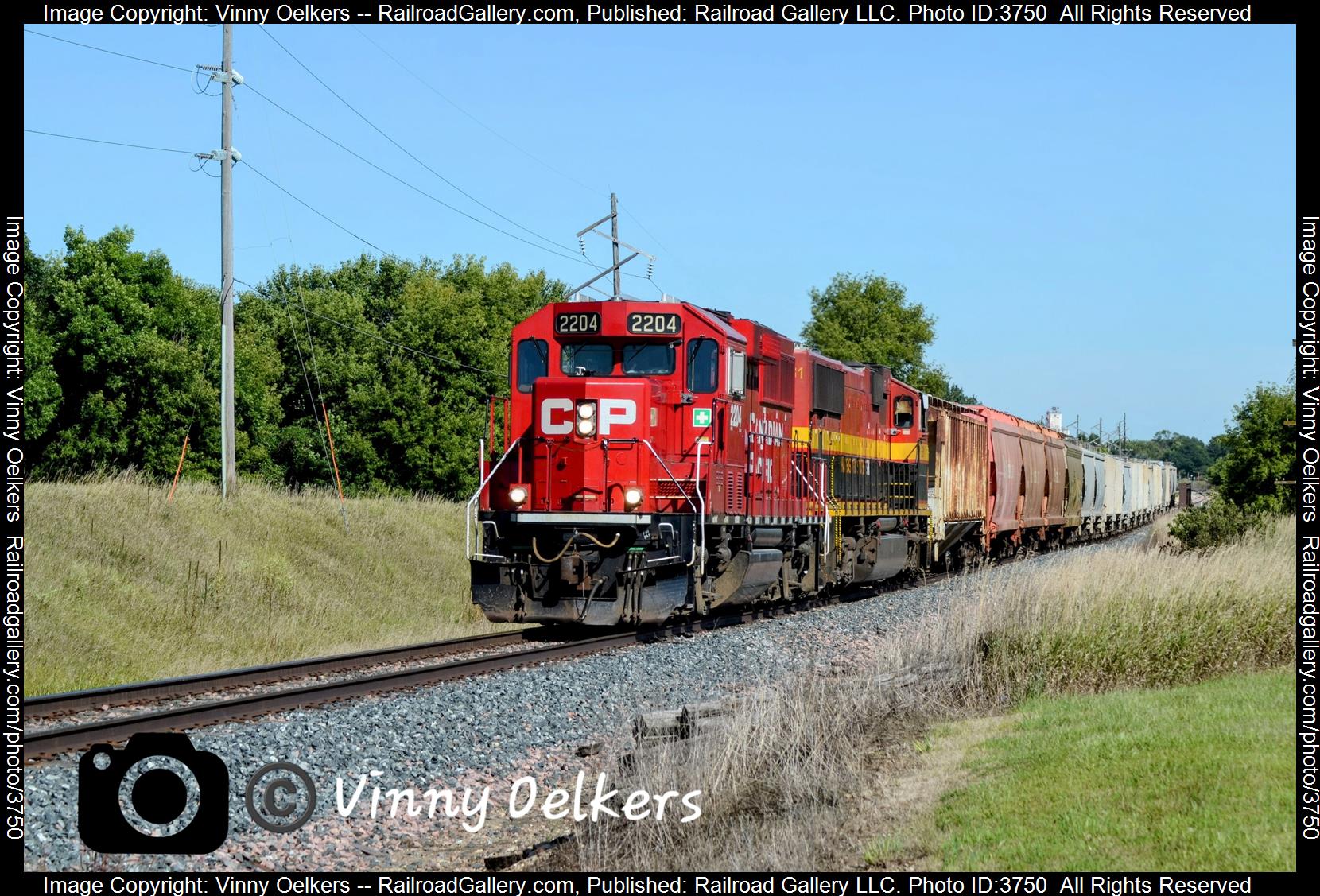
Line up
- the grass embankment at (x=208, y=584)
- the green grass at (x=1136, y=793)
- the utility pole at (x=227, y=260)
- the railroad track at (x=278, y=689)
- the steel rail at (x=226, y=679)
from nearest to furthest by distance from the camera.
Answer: the green grass at (x=1136, y=793), the railroad track at (x=278, y=689), the steel rail at (x=226, y=679), the grass embankment at (x=208, y=584), the utility pole at (x=227, y=260)

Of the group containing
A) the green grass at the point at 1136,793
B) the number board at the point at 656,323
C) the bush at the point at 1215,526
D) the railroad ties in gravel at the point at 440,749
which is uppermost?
the number board at the point at 656,323

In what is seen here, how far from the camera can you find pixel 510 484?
1783 cm

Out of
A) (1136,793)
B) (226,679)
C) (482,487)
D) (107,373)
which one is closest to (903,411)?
(482,487)

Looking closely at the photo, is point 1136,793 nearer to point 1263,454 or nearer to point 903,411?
point 903,411

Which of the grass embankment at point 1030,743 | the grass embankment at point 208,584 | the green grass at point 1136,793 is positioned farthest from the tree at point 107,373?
the green grass at point 1136,793

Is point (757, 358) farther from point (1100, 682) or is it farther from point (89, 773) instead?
point (89, 773)

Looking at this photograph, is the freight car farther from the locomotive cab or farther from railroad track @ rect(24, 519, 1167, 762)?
railroad track @ rect(24, 519, 1167, 762)

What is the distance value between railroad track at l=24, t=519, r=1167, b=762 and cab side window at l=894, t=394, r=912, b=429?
10.1 meters

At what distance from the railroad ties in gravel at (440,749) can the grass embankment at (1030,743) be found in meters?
0.85

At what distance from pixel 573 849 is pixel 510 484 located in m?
9.82

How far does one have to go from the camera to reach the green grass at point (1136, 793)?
6969 mm

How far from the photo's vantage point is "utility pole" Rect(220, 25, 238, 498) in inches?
1003
